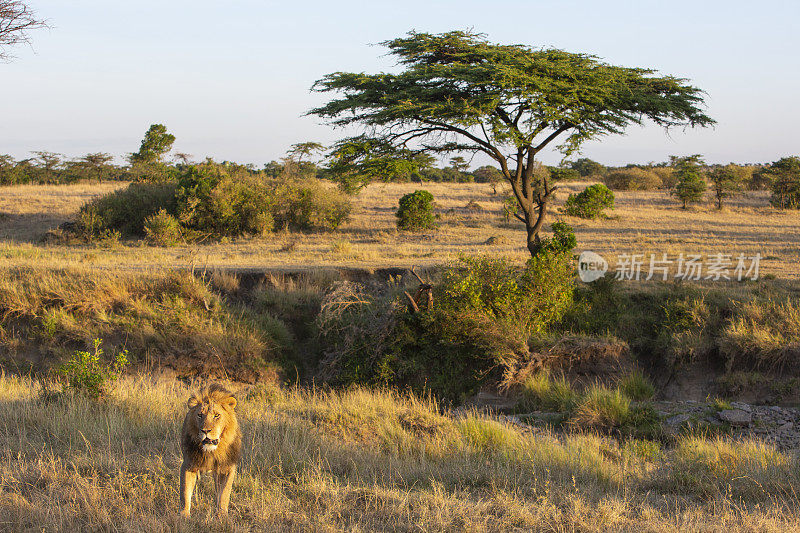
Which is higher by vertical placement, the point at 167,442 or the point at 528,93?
the point at 528,93

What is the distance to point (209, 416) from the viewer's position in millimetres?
4047

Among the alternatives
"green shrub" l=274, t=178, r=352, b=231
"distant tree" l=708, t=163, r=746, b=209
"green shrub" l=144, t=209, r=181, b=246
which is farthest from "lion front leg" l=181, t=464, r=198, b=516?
"distant tree" l=708, t=163, r=746, b=209

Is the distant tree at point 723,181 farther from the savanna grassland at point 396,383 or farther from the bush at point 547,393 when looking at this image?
the bush at point 547,393

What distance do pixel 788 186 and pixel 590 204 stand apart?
15054 millimetres

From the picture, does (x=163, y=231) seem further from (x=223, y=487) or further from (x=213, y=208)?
(x=223, y=487)

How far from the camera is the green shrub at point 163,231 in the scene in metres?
25.5

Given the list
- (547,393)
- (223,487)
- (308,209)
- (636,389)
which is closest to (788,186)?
(308,209)

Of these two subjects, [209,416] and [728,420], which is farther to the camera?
[728,420]

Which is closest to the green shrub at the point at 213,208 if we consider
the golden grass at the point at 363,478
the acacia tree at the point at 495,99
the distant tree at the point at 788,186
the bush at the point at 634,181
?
the acacia tree at the point at 495,99

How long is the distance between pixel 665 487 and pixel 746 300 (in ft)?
31.0

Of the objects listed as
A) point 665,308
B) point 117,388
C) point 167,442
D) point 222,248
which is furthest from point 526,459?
point 222,248

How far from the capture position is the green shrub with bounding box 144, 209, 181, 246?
83.8 feet

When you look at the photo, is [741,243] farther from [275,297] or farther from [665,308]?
[275,297]

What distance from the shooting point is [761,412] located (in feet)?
37.0
